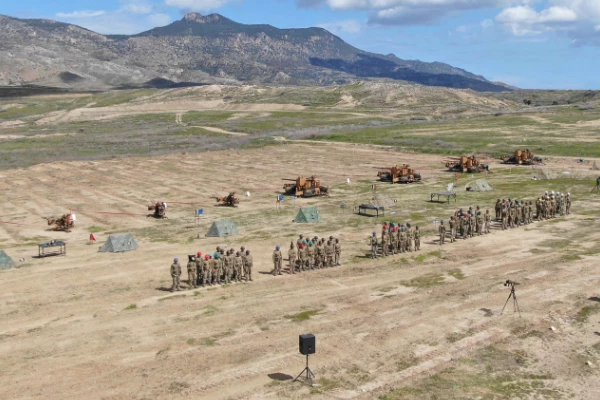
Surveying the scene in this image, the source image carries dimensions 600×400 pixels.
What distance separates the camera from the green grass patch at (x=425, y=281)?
23266 mm

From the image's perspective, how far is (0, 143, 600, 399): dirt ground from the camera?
51.2 feet

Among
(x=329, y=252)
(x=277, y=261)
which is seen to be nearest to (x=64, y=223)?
(x=277, y=261)

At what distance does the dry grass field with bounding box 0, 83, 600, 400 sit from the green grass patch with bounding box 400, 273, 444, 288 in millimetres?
136

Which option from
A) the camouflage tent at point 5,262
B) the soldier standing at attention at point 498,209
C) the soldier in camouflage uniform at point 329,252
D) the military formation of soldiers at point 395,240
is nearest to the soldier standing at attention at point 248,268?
the soldier in camouflage uniform at point 329,252

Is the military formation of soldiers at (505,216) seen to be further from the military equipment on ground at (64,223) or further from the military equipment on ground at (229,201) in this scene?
the military equipment on ground at (64,223)

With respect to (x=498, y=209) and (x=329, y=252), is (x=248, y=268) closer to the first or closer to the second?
(x=329, y=252)

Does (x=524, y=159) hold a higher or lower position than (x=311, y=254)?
higher

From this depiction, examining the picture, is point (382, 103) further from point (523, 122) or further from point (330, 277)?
point (330, 277)

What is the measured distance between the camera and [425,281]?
78.0 feet

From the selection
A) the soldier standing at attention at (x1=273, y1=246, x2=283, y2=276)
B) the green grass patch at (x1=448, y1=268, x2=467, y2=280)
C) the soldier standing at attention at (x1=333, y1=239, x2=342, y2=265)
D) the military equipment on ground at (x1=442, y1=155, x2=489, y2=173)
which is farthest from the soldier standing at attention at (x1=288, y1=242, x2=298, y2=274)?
the military equipment on ground at (x1=442, y1=155, x2=489, y2=173)

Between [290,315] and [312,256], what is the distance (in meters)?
5.86

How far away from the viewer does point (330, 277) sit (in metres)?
24.5

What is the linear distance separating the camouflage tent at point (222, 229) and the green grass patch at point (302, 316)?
1264 centimetres

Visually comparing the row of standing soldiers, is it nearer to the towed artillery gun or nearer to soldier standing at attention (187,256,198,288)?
soldier standing at attention (187,256,198,288)
